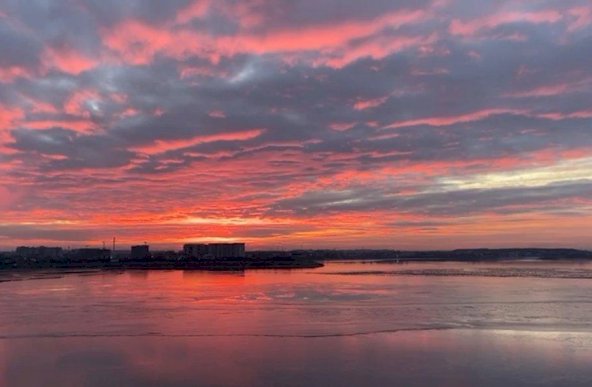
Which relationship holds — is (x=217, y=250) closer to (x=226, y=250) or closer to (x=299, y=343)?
(x=226, y=250)

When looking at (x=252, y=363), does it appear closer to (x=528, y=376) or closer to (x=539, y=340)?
(x=528, y=376)

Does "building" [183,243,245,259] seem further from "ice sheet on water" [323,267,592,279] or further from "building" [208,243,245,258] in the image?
"ice sheet on water" [323,267,592,279]

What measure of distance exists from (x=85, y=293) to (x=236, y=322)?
1919 centimetres

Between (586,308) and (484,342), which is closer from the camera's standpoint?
(484,342)

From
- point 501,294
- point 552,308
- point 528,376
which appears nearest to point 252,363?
point 528,376

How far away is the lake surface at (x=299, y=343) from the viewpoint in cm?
1338

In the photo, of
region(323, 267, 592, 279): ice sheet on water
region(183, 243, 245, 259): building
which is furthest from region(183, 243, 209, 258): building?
region(323, 267, 592, 279): ice sheet on water

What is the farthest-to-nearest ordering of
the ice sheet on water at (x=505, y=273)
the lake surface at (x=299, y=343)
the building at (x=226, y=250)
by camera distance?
the building at (x=226, y=250), the ice sheet on water at (x=505, y=273), the lake surface at (x=299, y=343)

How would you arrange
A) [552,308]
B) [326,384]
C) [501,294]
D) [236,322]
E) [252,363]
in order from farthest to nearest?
[501,294]
[552,308]
[236,322]
[252,363]
[326,384]

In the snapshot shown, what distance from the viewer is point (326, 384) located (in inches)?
496

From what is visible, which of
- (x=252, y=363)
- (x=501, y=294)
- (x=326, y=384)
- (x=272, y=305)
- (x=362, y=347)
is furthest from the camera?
(x=501, y=294)

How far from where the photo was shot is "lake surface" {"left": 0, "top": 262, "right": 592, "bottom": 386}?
13.4 metres

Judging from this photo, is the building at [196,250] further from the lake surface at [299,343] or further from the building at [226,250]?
the lake surface at [299,343]

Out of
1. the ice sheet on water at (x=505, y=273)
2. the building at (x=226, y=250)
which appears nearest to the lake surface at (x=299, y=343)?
the ice sheet on water at (x=505, y=273)
